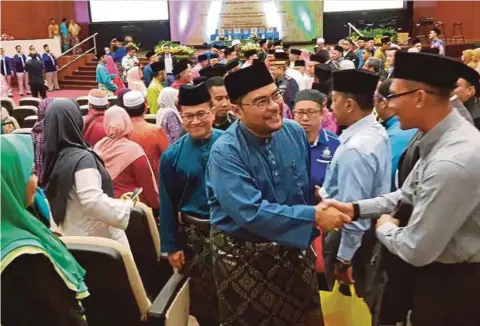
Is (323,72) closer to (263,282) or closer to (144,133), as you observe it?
(144,133)

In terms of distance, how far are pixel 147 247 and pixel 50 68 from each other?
46.2ft

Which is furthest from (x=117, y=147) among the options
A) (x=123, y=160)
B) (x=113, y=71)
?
(x=113, y=71)

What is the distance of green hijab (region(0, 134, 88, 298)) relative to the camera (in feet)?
4.74

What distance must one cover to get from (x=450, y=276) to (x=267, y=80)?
3.20 feet

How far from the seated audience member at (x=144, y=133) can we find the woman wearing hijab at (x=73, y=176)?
1218 mm

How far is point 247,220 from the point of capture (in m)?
1.86

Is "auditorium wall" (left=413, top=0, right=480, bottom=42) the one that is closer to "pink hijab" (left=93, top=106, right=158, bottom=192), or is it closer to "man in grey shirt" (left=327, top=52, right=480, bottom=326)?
"pink hijab" (left=93, top=106, right=158, bottom=192)

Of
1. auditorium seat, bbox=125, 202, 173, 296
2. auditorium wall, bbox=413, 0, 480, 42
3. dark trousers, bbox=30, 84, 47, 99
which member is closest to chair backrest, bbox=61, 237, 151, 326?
auditorium seat, bbox=125, 202, 173, 296

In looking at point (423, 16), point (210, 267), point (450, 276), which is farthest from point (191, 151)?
point (423, 16)

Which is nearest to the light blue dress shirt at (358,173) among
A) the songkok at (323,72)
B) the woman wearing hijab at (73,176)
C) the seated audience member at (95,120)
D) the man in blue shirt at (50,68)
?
the woman wearing hijab at (73,176)

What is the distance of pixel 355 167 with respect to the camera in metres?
2.24

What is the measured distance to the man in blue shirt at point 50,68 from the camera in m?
15.2

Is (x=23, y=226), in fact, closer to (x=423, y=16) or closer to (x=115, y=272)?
(x=115, y=272)

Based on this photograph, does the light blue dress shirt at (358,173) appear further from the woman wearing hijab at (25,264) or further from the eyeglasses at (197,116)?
the woman wearing hijab at (25,264)
